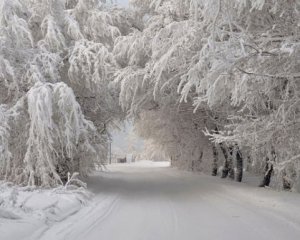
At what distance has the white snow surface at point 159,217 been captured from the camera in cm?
917

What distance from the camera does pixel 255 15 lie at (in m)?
10.3

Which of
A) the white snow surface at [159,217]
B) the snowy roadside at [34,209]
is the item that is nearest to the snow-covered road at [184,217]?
the white snow surface at [159,217]

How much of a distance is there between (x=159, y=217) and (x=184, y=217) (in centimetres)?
57

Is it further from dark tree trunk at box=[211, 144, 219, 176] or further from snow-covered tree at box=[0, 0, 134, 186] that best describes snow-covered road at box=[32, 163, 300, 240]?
dark tree trunk at box=[211, 144, 219, 176]

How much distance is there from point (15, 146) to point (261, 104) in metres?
8.06

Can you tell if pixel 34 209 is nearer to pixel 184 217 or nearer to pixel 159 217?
pixel 159 217

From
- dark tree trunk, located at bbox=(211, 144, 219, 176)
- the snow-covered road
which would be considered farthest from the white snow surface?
dark tree trunk, located at bbox=(211, 144, 219, 176)

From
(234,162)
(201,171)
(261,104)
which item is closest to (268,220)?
(261,104)

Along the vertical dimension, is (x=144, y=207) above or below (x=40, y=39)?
below

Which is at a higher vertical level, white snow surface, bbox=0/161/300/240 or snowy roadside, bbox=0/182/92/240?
snowy roadside, bbox=0/182/92/240

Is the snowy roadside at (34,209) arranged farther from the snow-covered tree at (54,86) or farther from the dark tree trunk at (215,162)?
the dark tree trunk at (215,162)

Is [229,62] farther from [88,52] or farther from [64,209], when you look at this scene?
[88,52]

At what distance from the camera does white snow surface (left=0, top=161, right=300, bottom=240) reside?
9.17m

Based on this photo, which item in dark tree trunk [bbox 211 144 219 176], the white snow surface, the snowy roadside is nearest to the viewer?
the snowy roadside
